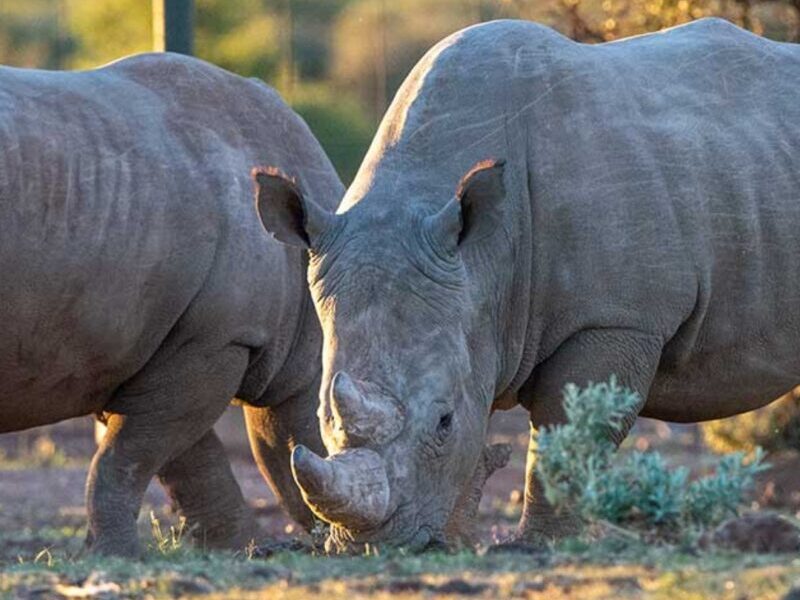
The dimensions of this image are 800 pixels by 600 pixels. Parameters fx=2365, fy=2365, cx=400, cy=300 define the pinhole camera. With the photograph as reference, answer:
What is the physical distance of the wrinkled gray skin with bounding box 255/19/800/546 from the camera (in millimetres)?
7668

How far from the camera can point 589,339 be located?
8375mm

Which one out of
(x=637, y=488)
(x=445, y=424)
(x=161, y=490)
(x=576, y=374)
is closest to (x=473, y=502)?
(x=576, y=374)

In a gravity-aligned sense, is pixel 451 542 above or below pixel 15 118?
below

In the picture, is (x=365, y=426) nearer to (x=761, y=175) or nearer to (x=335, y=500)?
(x=335, y=500)

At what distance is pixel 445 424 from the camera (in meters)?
7.75

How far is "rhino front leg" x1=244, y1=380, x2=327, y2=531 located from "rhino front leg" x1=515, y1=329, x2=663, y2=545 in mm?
1883

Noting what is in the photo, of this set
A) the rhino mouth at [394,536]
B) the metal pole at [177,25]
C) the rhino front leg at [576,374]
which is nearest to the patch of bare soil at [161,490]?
the rhino front leg at [576,374]

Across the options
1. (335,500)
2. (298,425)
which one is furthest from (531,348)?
(298,425)

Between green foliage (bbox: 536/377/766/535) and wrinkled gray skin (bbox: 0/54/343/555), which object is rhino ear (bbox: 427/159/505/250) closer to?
green foliage (bbox: 536/377/766/535)

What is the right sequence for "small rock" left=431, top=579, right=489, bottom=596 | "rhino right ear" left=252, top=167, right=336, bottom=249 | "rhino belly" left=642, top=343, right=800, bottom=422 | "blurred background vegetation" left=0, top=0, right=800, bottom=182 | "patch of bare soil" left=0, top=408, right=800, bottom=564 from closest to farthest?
"small rock" left=431, top=579, right=489, bottom=596 < "rhino right ear" left=252, top=167, right=336, bottom=249 < "rhino belly" left=642, top=343, right=800, bottom=422 < "patch of bare soil" left=0, top=408, right=800, bottom=564 < "blurred background vegetation" left=0, top=0, right=800, bottom=182

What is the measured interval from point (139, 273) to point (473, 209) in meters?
2.00

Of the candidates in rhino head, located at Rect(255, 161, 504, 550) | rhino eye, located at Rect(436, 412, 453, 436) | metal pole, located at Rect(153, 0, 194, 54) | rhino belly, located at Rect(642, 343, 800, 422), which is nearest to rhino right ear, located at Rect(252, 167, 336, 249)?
rhino head, located at Rect(255, 161, 504, 550)

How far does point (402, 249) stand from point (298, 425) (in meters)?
2.64

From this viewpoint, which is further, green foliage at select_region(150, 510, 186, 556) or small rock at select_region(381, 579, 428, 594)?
green foliage at select_region(150, 510, 186, 556)
